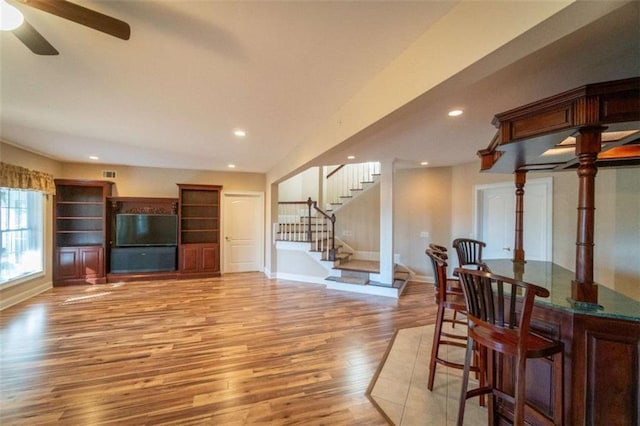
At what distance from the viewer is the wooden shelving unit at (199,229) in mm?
6289

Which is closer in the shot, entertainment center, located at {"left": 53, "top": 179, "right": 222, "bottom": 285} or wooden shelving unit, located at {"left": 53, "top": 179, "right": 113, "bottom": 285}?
wooden shelving unit, located at {"left": 53, "top": 179, "right": 113, "bottom": 285}

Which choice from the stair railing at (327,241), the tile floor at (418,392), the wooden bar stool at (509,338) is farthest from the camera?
the stair railing at (327,241)

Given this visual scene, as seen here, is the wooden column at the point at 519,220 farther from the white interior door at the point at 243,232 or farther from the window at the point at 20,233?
the window at the point at 20,233

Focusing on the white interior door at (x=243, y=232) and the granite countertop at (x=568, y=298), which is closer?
the granite countertop at (x=568, y=298)

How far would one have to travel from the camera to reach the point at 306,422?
195cm

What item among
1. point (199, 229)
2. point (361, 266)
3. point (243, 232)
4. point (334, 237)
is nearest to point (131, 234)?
point (199, 229)

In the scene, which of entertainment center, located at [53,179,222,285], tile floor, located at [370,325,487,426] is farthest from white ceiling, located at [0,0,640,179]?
entertainment center, located at [53,179,222,285]

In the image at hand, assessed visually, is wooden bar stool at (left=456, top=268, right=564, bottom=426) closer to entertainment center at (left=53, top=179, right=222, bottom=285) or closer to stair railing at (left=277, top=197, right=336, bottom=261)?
stair railing at (left=277, top=197, right=336, bottom=261)

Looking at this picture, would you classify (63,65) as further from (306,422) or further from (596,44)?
(596,44)

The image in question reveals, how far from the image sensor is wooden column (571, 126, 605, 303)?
1.56m

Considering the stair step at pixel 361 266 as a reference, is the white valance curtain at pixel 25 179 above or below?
above

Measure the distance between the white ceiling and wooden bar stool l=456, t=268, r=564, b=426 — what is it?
3.87 ft

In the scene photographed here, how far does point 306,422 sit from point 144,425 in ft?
3.80

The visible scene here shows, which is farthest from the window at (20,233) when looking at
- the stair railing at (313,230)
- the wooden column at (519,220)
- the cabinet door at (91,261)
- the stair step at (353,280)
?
the wooden column at (519,220)
